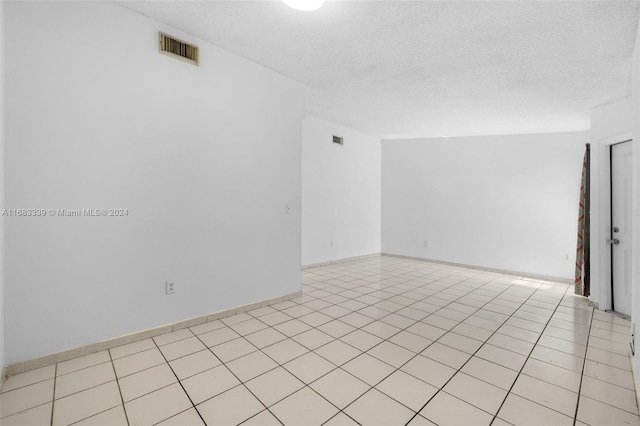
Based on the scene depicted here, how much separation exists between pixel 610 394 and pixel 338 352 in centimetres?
203

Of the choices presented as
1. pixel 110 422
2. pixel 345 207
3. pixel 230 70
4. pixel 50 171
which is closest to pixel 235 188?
pixel 230 70

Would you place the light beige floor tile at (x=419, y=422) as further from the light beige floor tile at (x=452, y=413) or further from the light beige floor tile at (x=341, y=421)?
the light beige floor tile at (x=341, y=421)

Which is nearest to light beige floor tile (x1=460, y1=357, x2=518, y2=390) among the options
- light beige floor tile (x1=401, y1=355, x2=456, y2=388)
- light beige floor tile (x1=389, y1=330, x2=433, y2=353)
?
light beige floor tile (x1=401, y1=355, x2=456, y2=388)

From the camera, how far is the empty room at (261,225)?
6.95 ft

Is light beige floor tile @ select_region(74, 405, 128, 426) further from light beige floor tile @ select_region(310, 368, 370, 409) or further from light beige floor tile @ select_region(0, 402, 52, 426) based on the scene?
light beige floor tile @ select_region(310, 368, 370, 409)

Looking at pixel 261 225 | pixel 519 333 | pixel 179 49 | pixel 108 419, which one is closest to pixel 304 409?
pixel 108 419

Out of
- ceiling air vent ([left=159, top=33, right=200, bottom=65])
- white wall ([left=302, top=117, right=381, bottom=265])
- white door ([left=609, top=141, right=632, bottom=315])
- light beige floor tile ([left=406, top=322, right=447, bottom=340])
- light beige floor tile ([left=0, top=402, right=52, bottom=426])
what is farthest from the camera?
white wall ([left=302, top=117, right=381, bottom=265])

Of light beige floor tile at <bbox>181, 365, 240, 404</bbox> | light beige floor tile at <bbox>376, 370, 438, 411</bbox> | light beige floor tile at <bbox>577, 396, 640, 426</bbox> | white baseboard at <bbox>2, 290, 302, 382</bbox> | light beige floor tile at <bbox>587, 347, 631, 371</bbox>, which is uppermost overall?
white baseboard at <bbox>2, 290, 302, 382</bbox>

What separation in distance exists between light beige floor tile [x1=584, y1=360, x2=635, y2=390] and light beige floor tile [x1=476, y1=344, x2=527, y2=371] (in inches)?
18.5

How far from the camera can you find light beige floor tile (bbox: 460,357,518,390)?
2.26m

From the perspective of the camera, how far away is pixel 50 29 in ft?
7.70

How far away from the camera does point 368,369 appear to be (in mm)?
2395

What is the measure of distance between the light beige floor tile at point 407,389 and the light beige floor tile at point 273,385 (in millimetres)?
638

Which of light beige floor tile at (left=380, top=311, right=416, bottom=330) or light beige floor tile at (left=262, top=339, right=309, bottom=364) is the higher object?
light beige floor tile at (left=262, top=339, right=309, bottom=364)
